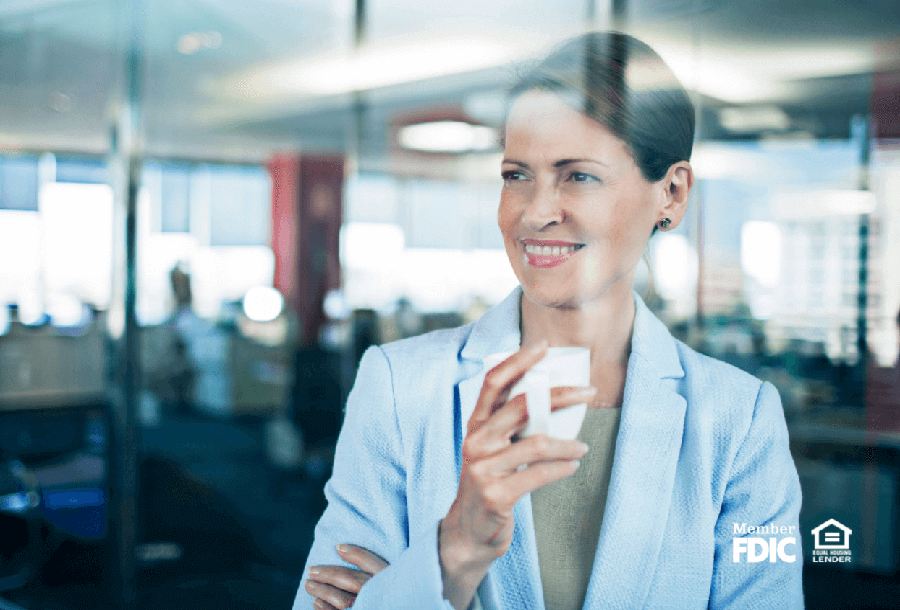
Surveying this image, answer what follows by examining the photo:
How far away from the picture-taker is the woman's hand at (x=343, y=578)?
5.29ft

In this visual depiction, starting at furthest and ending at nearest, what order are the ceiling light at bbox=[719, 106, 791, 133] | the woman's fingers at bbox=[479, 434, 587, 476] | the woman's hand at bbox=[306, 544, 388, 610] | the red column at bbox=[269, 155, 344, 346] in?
the red column at bbox=[269, 155, 344, 346], the ceiling light at bbox=[719, 106, 791, 133], the woman's hand at bbox=[306, 544, 388, 610], the woman's fingers at bbox=[479, 434, 587, 476]

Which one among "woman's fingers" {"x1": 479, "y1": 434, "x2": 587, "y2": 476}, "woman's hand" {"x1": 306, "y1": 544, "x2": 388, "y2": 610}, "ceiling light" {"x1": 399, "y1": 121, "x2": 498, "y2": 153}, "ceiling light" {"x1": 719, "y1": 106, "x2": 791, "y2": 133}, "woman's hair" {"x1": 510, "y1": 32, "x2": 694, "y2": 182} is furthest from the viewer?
"ceiling light" {"x1": 719, "y1": 106, "x2": 791, "y2": 133}

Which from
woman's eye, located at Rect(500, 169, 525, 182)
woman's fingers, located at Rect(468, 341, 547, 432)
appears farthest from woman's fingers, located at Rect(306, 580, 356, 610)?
woman's eye, located at Rect(500, 169, 525, 182)

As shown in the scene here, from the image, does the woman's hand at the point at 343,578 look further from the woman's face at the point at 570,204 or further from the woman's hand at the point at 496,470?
the woman's face at the point at 570,204

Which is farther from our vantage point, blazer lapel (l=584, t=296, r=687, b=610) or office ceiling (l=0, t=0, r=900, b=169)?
office ceiling (l=0, t=0, r=900, b=169)

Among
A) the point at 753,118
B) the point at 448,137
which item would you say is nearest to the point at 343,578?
the point at 448,137

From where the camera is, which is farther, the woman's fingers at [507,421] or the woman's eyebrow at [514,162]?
the woman's eyebrow at [514,162]

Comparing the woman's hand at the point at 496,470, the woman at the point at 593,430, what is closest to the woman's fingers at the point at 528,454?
the woman's hand at the point at 496,470

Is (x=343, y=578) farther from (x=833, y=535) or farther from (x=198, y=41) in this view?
(x=198, y=41)

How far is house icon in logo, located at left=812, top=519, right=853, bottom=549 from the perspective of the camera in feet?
5.86

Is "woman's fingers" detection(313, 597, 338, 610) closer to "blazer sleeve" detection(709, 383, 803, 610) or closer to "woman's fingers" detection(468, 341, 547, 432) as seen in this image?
"woman's fingers" detection(468, 341, 547, 432)

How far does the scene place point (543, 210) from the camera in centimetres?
157

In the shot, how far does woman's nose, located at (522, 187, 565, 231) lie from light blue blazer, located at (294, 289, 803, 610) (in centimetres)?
19

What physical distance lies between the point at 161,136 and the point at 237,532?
3.80m
